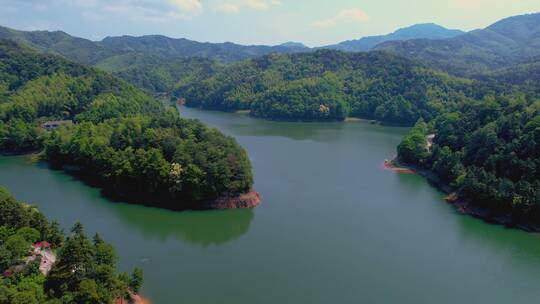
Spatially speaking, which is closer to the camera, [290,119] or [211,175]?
[211,175]

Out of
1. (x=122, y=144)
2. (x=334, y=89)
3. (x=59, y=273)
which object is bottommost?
(x=59, y=273)

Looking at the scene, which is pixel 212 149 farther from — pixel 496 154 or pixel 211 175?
pixel 496 154

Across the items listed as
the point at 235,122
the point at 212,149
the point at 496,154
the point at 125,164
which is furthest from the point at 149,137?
the point at 235,122

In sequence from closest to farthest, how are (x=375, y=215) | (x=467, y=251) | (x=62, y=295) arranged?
(x=62, y=295) < (x=467, y=251) < (x=375, y=215)

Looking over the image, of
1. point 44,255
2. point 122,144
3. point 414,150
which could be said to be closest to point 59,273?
point 44,255

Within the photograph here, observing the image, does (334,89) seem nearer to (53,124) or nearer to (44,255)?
(53,124)

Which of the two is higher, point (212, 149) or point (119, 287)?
point (212, 149)

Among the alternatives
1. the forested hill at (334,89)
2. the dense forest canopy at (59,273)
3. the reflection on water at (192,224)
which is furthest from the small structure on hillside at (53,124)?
the forested hill at (334,89)

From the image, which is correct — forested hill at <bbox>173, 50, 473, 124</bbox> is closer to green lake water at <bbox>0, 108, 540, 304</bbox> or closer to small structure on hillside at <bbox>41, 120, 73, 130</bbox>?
small structure on hillside at <bbox>41, 120, 73, 130</bbox>
